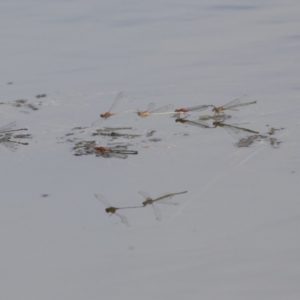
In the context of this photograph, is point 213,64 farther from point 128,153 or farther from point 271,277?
point 271,277

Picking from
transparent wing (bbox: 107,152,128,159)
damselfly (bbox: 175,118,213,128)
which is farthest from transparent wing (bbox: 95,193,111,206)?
damselfly (bbox: 175,118,213,128)

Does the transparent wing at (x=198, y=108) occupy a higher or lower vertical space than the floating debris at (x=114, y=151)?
higher

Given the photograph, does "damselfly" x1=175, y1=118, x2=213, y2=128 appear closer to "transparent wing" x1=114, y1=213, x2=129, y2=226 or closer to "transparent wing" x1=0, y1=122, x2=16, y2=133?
"transparent wing" x1=0, y1=122, x2=16, y2=133

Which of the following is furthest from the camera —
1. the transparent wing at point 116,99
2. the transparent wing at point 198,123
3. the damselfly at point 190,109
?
the transparent wing at point 116,99

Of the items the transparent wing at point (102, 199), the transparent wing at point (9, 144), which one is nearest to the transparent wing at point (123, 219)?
the transparent wing at point (102, 199)

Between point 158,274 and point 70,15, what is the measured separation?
3703 mm

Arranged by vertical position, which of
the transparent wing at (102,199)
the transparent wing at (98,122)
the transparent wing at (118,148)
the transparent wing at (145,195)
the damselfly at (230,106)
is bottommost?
the transparent wing at (118,148)

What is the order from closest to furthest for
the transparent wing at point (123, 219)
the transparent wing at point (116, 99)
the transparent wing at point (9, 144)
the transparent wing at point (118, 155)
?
the transparent wing at point (123, 219), the transparent wing at point (118, 155), the transparent wing at point (9, 144), the transparent wing at point (116, 99)

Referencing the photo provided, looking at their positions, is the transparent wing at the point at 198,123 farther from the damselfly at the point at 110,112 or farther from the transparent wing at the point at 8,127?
the transparent wing at the point at 8,127

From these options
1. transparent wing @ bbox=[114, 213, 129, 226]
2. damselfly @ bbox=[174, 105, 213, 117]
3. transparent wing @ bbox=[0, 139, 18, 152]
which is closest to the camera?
transparent wing @ bbox=[114, 213, 129, 226]

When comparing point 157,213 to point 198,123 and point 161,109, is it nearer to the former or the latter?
point 198,123

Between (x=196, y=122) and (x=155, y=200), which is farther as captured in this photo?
(x=196, y=122)

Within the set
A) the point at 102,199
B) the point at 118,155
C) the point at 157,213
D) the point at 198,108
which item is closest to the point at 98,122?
the point at 118,155

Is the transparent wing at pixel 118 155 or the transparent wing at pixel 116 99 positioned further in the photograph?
the transparent wing at pixel 116 99
